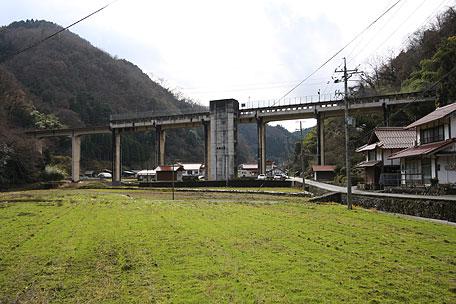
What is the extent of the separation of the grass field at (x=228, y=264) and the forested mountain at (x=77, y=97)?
231 ft

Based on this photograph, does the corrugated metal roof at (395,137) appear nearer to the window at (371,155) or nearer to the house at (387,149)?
→ the house at (387,149)

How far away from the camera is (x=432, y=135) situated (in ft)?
82.1

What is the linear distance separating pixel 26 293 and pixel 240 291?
3727 millimetres

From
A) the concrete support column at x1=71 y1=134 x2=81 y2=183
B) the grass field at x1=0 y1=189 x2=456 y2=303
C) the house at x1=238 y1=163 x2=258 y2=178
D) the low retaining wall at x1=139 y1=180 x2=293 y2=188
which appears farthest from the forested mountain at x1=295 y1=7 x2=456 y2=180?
the concrete support column at x1=71 y1=134 x2=81 y2=183

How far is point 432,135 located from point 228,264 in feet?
79.5

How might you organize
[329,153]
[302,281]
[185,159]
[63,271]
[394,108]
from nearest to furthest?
[302,281] → [63,271] → [394,108] → [329,153] → [185,159]

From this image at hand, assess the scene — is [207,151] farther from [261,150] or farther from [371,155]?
[371,155]

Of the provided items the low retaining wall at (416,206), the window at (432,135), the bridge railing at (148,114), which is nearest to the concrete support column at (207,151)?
the bridge railing at (148,114)

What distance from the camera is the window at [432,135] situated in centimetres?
2394

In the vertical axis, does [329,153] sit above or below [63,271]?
above

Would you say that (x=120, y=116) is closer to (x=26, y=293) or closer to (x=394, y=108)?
(x=394, y=108)

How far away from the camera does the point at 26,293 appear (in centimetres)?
566

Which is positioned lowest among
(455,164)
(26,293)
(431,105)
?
(26,293)

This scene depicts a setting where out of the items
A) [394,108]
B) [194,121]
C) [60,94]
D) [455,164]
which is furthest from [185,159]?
[455,164]
